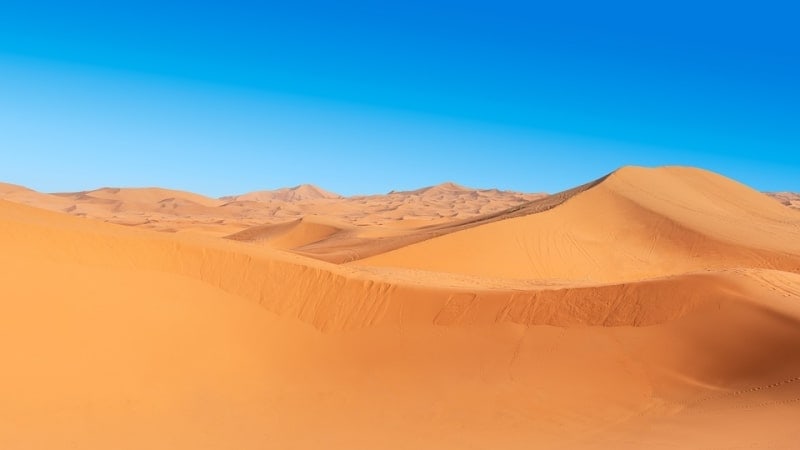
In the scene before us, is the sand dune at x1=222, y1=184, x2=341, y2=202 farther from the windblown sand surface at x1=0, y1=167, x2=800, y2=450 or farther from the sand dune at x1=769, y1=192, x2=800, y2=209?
the windblown sand surface at x1=0, y1=167, x2=800, y2=450

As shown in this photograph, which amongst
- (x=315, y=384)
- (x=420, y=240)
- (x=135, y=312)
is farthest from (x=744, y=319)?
(x=420, y=240)

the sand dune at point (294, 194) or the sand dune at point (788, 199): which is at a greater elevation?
the sand dune at point (294, 194)

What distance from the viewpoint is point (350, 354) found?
38.1 ft

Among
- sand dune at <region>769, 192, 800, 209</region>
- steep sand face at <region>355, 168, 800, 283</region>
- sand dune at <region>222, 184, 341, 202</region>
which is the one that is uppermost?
sand dune at <region>222, 184, 341, 202</region>

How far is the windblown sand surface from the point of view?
8.29 metres

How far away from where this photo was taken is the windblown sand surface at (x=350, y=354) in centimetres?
829

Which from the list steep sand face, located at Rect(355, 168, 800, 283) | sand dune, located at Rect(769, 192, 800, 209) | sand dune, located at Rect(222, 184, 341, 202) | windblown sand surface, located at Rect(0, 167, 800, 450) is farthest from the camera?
sand dune, located at Rect(222, 184, 341, 202)

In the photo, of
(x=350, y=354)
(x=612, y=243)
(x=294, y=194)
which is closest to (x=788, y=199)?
(x=612, y=243)

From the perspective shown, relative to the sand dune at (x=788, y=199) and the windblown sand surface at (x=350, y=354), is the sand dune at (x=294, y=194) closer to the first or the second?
the sand dune at (x=788, y=199)

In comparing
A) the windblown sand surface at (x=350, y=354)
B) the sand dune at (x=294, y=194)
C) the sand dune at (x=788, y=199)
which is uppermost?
the sand dune at (x=294, y=194)

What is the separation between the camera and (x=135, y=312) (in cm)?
1071

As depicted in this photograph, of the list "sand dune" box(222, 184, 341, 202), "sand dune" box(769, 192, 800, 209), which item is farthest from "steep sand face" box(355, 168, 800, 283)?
"sand dune" box(222, 184, 341, 202)

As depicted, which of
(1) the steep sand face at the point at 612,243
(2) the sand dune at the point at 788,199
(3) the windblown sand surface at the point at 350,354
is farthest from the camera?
(2) the sand dune at the point at 788,199

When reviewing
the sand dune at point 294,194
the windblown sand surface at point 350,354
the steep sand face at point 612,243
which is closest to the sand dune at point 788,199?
the steep sand face at point 612,243
